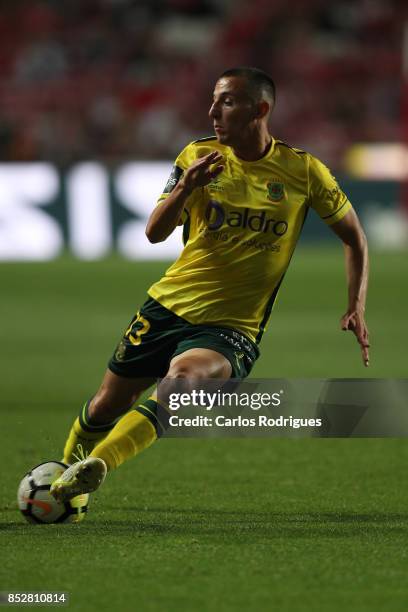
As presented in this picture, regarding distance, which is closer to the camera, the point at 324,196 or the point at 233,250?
the point at 233,250

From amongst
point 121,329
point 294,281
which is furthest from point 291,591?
point 294,281

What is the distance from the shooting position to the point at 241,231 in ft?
17.5

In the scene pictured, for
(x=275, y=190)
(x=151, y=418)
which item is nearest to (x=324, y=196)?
(x=275, y=190)

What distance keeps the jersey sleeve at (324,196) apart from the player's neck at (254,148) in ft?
0.73

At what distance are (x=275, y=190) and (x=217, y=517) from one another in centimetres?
143

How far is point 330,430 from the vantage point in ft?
16.7

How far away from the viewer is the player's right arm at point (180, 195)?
15.7 ft

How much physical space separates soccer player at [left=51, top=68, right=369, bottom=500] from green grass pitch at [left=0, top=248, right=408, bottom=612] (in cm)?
60

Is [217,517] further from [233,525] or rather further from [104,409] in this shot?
[104,409]

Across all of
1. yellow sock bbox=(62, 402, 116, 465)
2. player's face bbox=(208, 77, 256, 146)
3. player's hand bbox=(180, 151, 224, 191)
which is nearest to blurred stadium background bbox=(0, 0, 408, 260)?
yellow sock bbox=(62, 402, 116, 465)

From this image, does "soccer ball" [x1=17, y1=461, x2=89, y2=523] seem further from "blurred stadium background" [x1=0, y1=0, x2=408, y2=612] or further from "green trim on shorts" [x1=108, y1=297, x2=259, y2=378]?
"green trim on shorts" [x1=108, y1=297, x2=259, y2=378]

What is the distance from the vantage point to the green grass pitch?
12.9 feet

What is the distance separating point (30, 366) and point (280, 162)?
6.07m

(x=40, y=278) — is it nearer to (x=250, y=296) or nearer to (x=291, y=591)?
(x=250, y=296)
